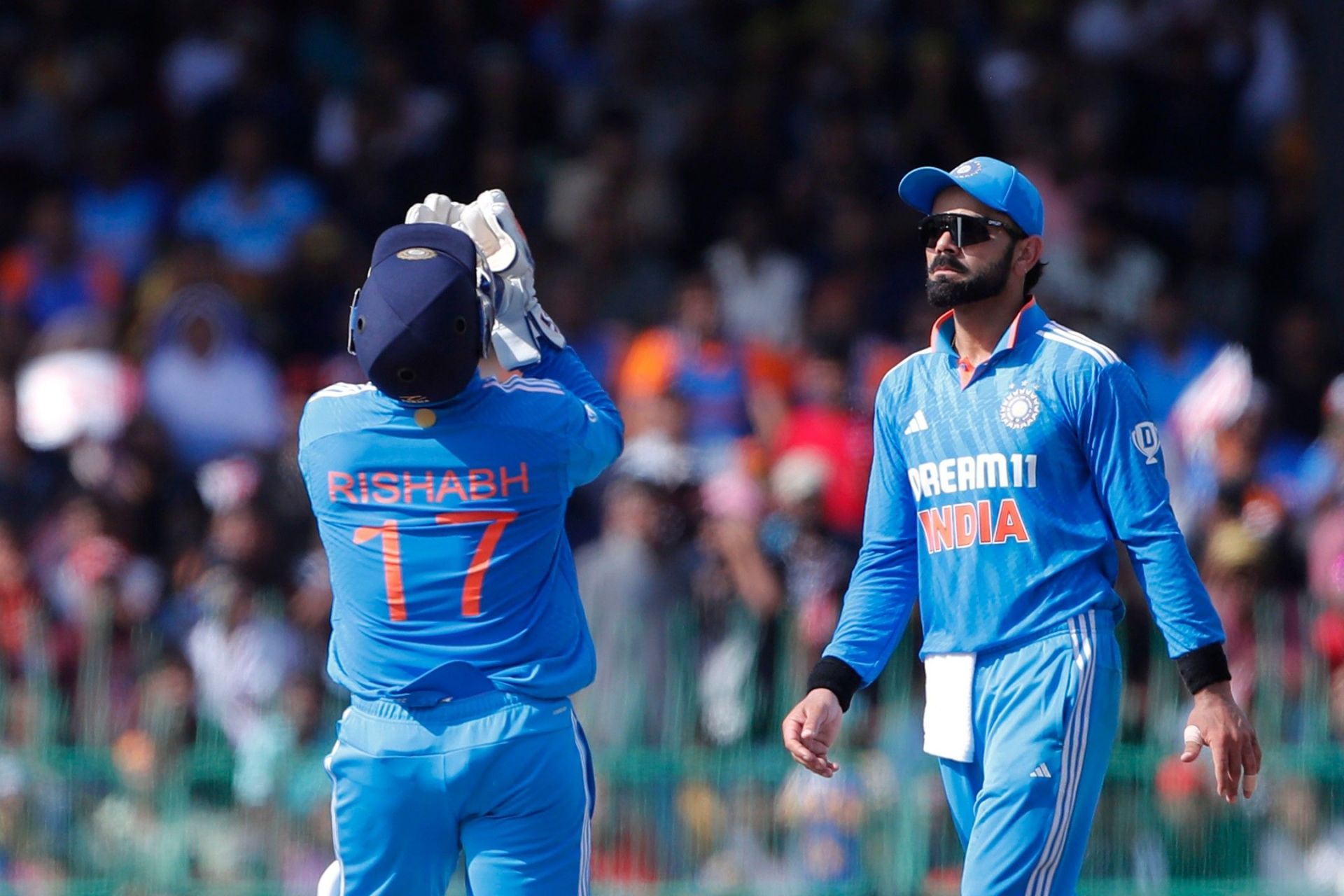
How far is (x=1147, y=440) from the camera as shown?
5.12m

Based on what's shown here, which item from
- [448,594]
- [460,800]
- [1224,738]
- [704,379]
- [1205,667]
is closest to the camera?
[1224,738]

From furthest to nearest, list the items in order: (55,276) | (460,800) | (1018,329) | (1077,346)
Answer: (55,276) < (1018,329) < (1077,346) < (460,800)

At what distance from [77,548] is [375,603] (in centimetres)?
525

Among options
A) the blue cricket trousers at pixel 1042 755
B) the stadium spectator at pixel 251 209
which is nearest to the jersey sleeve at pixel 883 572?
the blue cricket trousers at pixel 1042 755

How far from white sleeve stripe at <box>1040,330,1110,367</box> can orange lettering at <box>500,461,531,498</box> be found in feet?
4.59

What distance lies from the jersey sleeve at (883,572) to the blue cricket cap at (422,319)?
3.86 ft

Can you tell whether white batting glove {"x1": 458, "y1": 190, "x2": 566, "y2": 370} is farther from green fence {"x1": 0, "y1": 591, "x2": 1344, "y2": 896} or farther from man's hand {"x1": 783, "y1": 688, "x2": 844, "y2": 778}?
green fence {"x1": 0, "y1": 591, "x2": 1344, "y2": 896}

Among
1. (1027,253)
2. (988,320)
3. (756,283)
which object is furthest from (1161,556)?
(756,283)

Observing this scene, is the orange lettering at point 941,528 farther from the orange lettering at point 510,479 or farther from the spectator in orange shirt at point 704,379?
the spectator in orange shirt at point 704,379

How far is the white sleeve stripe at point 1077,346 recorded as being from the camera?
5.19m

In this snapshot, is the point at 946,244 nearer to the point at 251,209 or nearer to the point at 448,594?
the point at 448,594

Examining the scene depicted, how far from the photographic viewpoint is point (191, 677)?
9.16 metres

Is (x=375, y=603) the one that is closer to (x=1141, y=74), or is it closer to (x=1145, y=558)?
(x=1145, y=558)

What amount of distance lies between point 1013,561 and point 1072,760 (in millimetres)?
522
